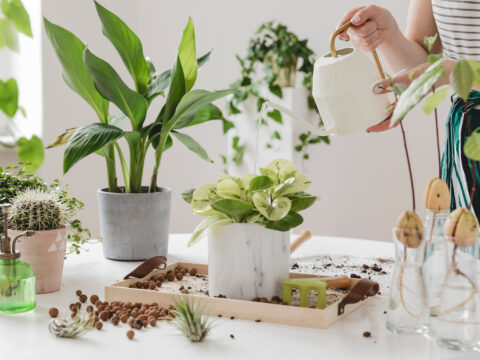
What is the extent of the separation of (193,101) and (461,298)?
2.50 feet

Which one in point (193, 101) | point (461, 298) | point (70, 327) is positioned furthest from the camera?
point (193, 101)

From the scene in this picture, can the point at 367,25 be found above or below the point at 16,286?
above

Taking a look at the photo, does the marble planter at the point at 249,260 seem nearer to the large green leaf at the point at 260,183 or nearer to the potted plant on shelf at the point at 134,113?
the large green leaf at the point at 260,183

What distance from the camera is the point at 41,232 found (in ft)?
3.54

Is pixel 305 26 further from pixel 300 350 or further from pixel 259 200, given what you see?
pixel 300 350

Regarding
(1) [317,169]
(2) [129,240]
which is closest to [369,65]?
(2) [129,240]

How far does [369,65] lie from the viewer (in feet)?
3.41

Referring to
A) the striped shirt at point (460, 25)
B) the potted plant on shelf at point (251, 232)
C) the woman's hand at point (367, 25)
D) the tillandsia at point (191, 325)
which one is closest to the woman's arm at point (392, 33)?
the woman's hand at point (367, 25)

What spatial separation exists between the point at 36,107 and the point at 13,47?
2.93 m

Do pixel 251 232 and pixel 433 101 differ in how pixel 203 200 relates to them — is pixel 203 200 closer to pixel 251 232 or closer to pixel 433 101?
pixel 251 232

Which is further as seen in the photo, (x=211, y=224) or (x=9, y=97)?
(x=211, y=224)

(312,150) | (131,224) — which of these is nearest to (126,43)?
(131,224)

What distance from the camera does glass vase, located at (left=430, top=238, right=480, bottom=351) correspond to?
0.76m

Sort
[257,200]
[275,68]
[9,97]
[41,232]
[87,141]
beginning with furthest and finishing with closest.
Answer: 1. [275,68]
2. [87,141]
3. [41,232]
4. [257,200]
5. [9,97]
